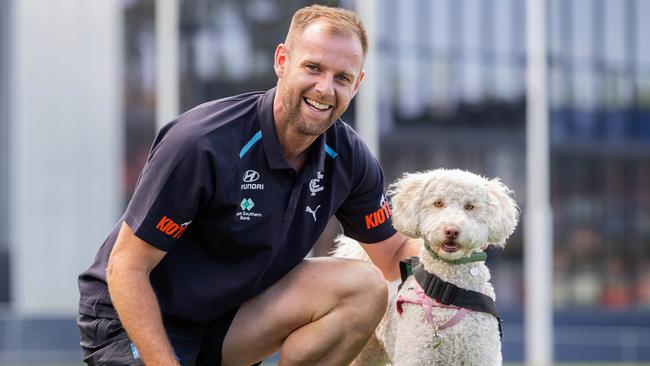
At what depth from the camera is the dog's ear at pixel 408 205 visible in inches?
156

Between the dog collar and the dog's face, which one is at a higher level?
the dog's face

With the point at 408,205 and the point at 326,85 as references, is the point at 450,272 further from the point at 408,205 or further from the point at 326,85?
the point at 326,85

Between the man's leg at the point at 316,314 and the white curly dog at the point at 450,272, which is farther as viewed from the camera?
the man's leg at the point at 316,314

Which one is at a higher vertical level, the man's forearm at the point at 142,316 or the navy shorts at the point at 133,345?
the man's forearm at the point at 142,316

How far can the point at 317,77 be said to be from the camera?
3699 mm

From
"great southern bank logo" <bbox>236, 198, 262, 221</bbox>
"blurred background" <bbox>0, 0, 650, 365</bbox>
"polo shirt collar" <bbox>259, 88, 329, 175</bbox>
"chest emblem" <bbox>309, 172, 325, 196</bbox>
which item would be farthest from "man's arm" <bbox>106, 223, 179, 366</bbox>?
"blurred background" <bbox>0, 0, 650, 365</bbox>

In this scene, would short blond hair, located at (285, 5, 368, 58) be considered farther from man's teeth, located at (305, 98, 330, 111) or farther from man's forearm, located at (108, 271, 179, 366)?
man's forearm, located at (108, 271, 179, 366)

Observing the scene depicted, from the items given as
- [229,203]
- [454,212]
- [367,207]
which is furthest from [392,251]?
[229,203]

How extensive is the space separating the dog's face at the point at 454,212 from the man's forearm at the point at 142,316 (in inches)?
34.6

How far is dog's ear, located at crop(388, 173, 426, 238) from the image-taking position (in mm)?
3957

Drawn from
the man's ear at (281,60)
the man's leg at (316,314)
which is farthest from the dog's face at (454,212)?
the man's ear at (281,60)

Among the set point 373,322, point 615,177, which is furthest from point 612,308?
point 373,322

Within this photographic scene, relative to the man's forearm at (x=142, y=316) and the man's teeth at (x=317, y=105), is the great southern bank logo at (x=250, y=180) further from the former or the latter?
the man's forearm at (x=142, y=316)

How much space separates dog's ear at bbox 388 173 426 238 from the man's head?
0.41 m
